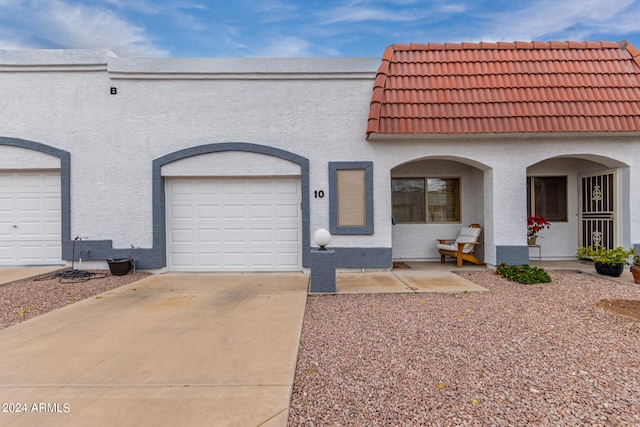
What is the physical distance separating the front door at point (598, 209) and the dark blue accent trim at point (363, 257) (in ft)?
18.1

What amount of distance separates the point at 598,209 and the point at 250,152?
29.5 ft

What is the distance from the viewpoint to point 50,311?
521 cm

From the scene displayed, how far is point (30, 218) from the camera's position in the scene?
27.2 feet

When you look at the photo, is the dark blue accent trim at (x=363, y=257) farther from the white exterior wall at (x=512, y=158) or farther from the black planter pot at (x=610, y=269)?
the black planter pot at (x=610, y=269)

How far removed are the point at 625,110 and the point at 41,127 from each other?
13.4 meters

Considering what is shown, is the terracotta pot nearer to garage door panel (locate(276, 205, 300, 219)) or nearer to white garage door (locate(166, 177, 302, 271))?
white garage door (locate(166, 177, 302, 271))

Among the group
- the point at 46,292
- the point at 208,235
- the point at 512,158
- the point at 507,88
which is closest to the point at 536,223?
the point at 512,158

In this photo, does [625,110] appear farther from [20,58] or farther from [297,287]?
[20,58]

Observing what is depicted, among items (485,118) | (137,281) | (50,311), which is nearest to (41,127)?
(137,281)

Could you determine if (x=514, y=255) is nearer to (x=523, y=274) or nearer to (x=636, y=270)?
(x=523, y=274)

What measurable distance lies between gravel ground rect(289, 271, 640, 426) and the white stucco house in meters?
3.14

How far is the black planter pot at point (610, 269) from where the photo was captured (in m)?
7.20

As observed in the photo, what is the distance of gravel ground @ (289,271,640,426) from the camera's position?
2545mm

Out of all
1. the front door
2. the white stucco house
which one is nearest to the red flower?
the white stucco house
